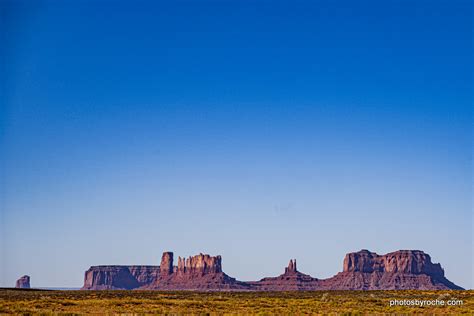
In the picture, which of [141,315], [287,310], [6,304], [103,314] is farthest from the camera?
[6,304]

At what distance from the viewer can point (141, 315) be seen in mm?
45906

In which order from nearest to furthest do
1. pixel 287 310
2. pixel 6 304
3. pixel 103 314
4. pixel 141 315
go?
pixel 141 315 → pixel 103 314 → pixel 287 310 → pixel 6 304

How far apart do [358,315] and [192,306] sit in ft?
62.9

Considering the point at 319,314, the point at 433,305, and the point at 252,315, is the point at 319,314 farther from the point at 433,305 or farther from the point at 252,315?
the point at 433,305

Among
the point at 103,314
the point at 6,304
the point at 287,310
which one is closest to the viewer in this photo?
the point at 103,314

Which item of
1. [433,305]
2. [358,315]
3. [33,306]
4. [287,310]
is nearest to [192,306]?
[287,310]

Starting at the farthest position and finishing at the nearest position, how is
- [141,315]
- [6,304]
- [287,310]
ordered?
[6,304]
[287,310]
[141,315]

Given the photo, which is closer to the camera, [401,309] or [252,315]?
[252,315]

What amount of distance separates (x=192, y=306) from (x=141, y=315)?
1607 centimetres

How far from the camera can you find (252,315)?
4738 centimetres

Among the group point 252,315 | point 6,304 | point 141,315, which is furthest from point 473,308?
point 6,304

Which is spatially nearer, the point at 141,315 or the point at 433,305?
the point at 141,315

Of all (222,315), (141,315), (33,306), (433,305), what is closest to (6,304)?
(33,306)

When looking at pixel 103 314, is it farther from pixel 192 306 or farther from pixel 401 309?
pixel 401 309
